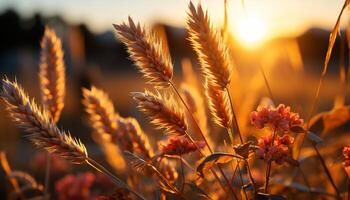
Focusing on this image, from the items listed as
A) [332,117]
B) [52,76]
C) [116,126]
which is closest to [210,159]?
[116,126]

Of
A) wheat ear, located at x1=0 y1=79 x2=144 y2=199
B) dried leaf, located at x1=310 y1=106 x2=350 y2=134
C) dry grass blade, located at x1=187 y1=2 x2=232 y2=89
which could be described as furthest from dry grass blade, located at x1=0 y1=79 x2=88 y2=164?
dried leaf, located at x1=310 y1=106 x2=350 y2=134

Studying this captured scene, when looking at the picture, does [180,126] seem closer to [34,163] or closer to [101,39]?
[34,163]

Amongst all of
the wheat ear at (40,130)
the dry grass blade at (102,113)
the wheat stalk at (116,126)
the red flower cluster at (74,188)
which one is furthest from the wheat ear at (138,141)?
the red flower cluster at (74,188)

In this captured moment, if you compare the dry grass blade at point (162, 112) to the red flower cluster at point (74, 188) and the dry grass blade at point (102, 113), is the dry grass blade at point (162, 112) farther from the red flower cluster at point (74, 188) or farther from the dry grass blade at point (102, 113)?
the red flower cluster at point (74, 188)

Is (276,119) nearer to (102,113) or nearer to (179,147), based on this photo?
(179,147)

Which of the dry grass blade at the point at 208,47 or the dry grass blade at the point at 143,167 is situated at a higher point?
the dry grass blade at the point at 208,47

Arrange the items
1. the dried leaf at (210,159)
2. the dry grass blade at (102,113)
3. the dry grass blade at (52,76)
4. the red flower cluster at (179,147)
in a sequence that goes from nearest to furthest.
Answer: the dried leaf at (210,159), the red flower cluster at (179,147), the dry grass blade at (102,113), the dry grass blade at (52,76)

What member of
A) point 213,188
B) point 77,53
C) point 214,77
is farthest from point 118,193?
point 77,53
